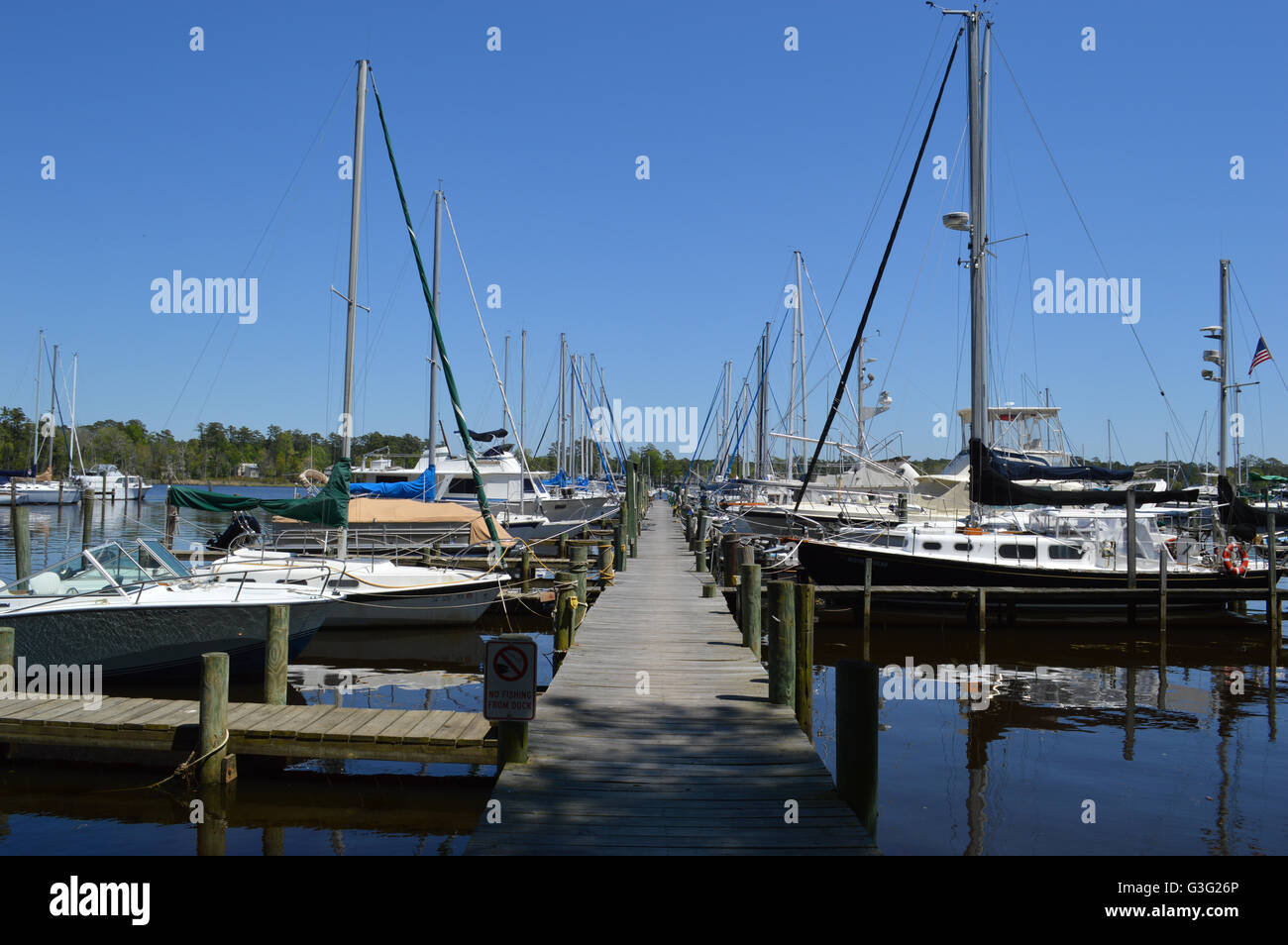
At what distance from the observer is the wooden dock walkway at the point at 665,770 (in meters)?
6.08

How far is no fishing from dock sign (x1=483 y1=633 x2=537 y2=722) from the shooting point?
7012 millimetres

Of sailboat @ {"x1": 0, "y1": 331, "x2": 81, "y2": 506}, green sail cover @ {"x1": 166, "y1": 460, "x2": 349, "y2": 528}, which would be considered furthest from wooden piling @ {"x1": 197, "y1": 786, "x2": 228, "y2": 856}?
sailboat @ {"x1": 0, "y1": 331, "x2": 81, "y2": 506}

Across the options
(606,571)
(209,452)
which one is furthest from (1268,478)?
(209,452)

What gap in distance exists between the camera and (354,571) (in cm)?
1873

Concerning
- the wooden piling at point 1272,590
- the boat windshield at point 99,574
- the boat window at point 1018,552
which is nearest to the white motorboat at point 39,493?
the boat windshield at point 99,574

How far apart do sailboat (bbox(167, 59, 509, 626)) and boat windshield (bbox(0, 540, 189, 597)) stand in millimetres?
2075

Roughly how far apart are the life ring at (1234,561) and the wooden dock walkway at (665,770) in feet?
56.6

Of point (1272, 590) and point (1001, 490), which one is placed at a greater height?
point (1001, 490)

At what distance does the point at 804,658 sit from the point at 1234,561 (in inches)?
735

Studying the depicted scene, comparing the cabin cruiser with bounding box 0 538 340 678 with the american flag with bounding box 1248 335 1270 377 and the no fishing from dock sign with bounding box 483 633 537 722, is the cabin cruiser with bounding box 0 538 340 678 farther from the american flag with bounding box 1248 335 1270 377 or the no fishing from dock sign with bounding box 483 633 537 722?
the american flag with bounding box 1248 335 1270 377

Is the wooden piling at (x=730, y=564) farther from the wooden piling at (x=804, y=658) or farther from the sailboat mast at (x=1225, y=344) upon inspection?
the sailboat mast at (x=1225, y=344)

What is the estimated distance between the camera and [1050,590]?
67.5 ft

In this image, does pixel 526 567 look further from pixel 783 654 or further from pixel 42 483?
pixel 42 483
